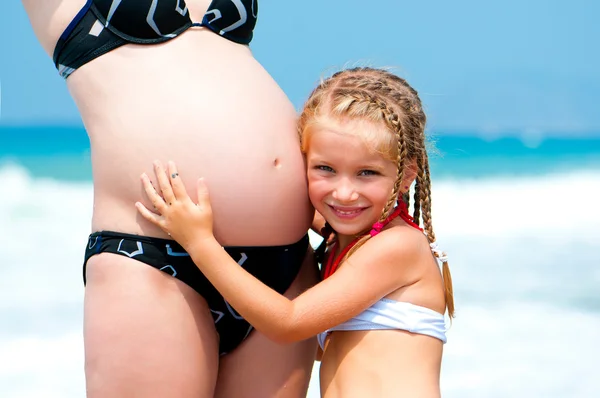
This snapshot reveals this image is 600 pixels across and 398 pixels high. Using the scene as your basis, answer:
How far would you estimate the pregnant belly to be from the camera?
1.85 meters

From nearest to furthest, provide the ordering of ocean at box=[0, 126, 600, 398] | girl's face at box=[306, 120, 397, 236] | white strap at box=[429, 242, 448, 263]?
girl's face at box=[306, 120, 397, 236] < white strap at box=[429, 242, 448, 263] < ocean at box=[0, 126, 600, 398]

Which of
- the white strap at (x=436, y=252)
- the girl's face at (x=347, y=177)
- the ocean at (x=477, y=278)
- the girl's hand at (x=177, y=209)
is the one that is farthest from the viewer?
the ocean at (x=477, y=278)

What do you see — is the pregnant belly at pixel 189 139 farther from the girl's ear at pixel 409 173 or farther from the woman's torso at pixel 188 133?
the girl's ear at pixel 409 173

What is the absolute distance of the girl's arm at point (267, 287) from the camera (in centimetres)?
180

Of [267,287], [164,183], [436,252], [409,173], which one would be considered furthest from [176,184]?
[436,252]

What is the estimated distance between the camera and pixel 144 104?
186 cm

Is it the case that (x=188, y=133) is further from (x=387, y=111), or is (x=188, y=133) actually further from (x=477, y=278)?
(x=477, y=278)

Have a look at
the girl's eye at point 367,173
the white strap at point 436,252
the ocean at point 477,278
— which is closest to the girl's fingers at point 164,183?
the girl's eye at point 367,173

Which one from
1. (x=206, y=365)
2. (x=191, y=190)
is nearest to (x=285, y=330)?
(x=206, y=365)

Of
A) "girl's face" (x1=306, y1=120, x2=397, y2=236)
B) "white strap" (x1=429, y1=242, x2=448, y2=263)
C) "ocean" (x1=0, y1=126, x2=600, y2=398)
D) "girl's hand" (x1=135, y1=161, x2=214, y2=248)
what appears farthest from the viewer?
"ocean" (x1=0, y1=126, x2=600, y2=398)

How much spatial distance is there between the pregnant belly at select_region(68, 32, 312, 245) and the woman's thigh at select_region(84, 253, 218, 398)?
0.38 ft

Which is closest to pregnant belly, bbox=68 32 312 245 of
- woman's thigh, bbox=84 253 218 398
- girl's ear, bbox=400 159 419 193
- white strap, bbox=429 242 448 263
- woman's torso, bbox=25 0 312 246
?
woman's torso, bbox=25 0 312 246

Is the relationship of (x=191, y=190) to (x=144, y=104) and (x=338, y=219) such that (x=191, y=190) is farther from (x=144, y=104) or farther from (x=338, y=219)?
(x=338, y=219)

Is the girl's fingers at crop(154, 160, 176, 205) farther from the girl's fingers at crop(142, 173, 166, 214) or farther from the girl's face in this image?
the girl's face
